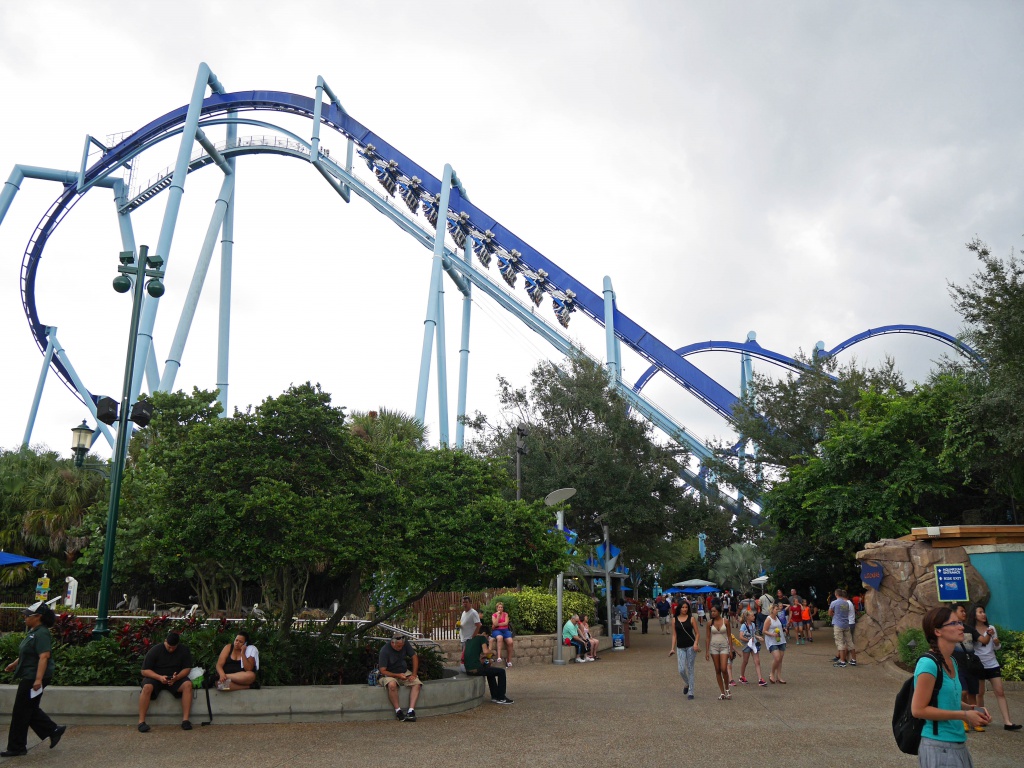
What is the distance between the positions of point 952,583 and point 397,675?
32.1ft

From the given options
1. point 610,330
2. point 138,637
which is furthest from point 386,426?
point 138,637

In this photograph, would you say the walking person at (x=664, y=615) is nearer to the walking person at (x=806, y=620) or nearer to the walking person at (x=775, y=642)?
the walking person at (x=806, y=620)

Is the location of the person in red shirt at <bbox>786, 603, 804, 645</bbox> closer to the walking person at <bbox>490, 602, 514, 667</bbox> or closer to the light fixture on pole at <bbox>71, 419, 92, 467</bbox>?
the walking person at <bbox>490, 602, 514, 667</bbox>

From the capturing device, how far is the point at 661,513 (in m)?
23.9

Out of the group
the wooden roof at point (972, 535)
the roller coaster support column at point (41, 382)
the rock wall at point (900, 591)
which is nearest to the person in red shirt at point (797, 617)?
the rock wall at point (900, 591)

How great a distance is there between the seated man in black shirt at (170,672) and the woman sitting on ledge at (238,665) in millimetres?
356

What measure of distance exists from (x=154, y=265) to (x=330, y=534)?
481 cm

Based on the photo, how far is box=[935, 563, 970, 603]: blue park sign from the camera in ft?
43.8

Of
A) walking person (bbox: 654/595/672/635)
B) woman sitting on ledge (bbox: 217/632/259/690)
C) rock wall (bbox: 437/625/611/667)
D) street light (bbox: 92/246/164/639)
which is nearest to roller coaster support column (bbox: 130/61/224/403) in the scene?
street light (bbox: 92/246/164/639)

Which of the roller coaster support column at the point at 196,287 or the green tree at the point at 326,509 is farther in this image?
the roller coaster support column at the point at 196,287

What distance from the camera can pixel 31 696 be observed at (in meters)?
7.00

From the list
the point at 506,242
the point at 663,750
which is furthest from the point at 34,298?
the point at 663,750

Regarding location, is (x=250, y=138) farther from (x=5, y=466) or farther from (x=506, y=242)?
(x=5, y=466)

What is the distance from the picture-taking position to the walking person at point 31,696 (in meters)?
6.96
